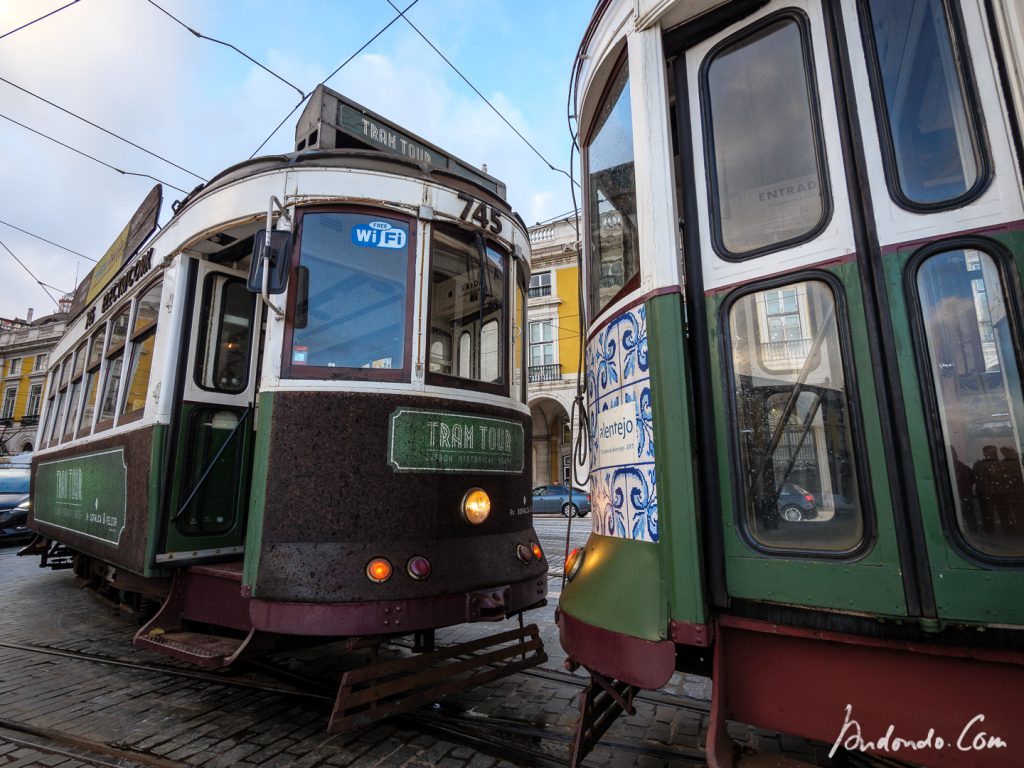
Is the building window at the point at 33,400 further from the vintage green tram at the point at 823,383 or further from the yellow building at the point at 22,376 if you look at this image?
the vintage green tram at the point at 823,383

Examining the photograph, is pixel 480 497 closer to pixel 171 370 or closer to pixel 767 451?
pixel 767 451

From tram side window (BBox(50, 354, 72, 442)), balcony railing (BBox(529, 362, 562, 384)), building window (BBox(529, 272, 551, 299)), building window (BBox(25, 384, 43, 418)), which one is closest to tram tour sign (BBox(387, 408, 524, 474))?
tram side window (BBox(50, 354, 72, 442))

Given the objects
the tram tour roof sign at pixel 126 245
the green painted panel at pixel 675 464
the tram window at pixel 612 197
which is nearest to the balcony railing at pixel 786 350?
the green painted panel at pixel 675 464

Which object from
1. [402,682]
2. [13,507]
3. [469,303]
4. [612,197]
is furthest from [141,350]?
[13,507]

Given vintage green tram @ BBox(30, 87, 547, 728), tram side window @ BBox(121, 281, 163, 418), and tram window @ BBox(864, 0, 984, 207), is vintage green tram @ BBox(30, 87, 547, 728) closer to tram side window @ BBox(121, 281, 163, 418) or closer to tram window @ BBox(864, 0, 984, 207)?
tram side window @ BBox(121, 281, 163, 418)

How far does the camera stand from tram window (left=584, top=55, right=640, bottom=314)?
2438mm

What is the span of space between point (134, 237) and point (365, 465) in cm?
427

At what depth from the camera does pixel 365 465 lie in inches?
120

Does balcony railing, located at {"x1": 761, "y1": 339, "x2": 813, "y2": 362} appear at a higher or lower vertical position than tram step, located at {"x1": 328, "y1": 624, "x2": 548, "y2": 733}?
higher

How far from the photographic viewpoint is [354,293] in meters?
3.33

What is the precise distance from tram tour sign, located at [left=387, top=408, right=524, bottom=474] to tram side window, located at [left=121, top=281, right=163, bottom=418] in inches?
89.7

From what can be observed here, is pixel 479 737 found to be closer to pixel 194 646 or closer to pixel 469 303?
pixel 194 646

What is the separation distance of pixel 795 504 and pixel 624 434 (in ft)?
2.08

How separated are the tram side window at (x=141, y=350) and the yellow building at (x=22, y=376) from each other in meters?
41.6
